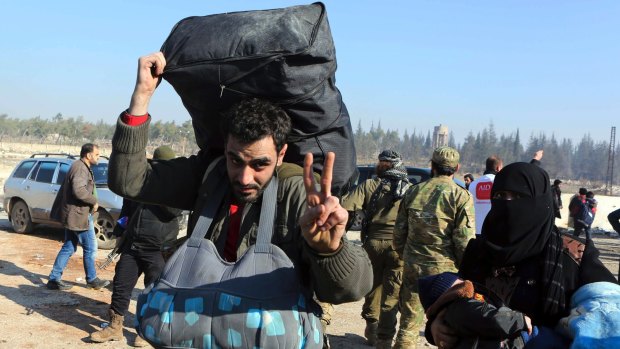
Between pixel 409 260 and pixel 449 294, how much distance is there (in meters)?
3.60

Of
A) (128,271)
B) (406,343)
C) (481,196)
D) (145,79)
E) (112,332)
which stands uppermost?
(145,79)

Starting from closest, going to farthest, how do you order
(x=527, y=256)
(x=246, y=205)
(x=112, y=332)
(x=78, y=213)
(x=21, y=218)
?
(x=246, y=205)
(x=527, y=256)
(x=112, y=332)
(x=78, y=213)
(x=21, y=218)

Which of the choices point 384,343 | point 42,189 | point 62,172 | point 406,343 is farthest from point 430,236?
point 42,189

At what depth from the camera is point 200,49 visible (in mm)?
2420

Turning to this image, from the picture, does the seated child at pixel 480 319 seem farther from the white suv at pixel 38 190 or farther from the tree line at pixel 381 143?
the tree line at pixel 381 143

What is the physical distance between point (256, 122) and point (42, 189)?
1222 centimetres

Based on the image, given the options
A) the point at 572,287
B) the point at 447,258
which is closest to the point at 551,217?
the point at 572,287

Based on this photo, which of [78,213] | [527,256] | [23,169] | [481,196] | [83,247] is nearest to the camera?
[527,256]

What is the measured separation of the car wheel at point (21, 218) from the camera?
1355 centimetres

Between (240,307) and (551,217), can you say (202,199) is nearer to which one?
(240,307)

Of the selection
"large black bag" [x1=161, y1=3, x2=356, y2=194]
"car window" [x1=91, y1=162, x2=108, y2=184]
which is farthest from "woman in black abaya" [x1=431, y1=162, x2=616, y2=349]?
"car window" [x1=91, y1=162, x2=108, y2=184]

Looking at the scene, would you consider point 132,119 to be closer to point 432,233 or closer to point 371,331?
point 432,233

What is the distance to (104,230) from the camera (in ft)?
40.6

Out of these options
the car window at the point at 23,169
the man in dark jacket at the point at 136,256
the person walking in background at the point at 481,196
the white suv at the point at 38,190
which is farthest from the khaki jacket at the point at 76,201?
the car window at the point at 23,169
